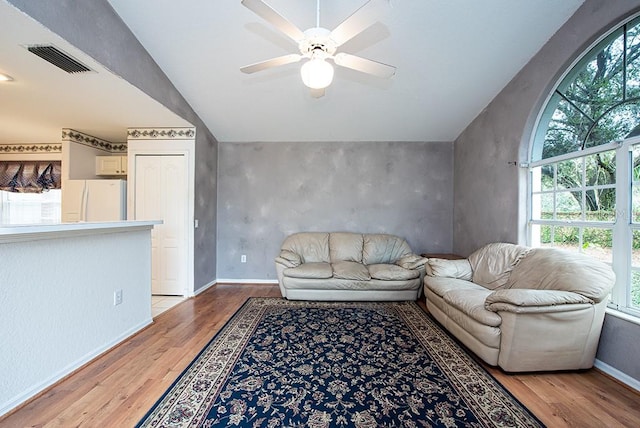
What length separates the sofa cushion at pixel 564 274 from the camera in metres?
2.06

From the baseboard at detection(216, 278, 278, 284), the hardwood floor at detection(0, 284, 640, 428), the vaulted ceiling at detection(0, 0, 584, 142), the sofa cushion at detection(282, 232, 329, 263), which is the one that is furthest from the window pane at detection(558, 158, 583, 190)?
the baseboard at detection(216, 278, 278, 284)

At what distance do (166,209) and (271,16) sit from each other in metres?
3.19

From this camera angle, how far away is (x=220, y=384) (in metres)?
1.93

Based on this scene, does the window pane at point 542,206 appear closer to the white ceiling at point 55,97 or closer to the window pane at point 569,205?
the window pane at point 569,205

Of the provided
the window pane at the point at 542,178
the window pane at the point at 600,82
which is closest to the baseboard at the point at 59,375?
the window pane at the point at 542,178

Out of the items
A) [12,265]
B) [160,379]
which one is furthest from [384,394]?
[12,265]

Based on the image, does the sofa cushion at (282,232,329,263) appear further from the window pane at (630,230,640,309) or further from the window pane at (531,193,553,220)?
the window pane at (630,230,640,309)

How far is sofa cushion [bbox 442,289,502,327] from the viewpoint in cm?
216

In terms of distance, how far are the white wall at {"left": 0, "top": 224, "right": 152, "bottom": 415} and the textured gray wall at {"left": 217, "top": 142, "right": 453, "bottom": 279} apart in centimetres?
204

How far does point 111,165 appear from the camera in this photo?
4.56 meters

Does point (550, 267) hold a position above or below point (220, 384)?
above

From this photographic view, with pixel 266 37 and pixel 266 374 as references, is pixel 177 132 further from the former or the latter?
pixel 266 374

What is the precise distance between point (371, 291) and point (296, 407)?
2.22 m

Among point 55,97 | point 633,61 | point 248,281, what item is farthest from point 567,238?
point 55,97
